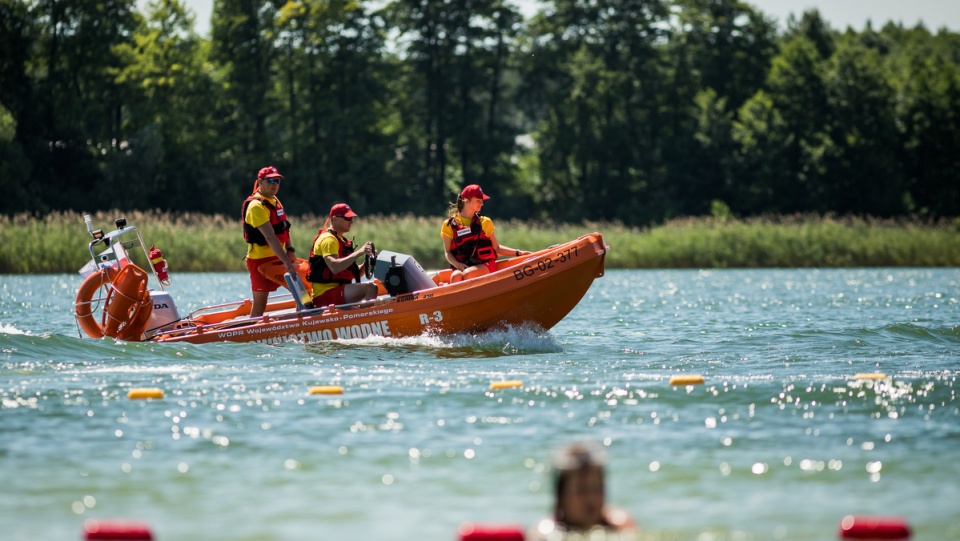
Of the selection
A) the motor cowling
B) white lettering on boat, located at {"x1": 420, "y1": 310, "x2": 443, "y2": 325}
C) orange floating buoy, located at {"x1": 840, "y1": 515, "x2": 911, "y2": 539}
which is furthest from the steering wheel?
orange floating buoy, located at {"x1": 840, "y1": 515, "x2": 911, "y2": 539}

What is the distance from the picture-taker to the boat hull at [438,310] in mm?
12977

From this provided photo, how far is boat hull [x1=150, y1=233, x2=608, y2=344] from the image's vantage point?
42.6 ft

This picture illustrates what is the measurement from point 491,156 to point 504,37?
444cm

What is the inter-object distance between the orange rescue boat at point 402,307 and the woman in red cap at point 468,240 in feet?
0.92

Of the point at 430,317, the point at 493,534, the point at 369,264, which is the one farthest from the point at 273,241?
the point at 493,534

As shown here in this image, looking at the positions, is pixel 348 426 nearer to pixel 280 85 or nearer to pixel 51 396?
pixel 51 396

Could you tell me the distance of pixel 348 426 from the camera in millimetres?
8719

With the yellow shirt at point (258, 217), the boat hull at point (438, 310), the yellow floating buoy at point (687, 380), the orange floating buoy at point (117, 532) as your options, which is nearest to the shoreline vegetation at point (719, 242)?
the boat hull at point (438, 310)

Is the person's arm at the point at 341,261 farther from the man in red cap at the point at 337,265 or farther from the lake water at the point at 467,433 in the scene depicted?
the lake water at the point at 467,433

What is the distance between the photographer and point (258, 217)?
12.6 metres

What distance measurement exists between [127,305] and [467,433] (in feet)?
18.8

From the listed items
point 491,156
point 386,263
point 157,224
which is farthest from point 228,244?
point 491,156

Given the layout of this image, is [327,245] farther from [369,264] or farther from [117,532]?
[117,532]

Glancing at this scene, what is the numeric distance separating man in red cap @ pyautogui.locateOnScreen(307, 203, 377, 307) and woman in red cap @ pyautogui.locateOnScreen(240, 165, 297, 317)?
0.93ft
